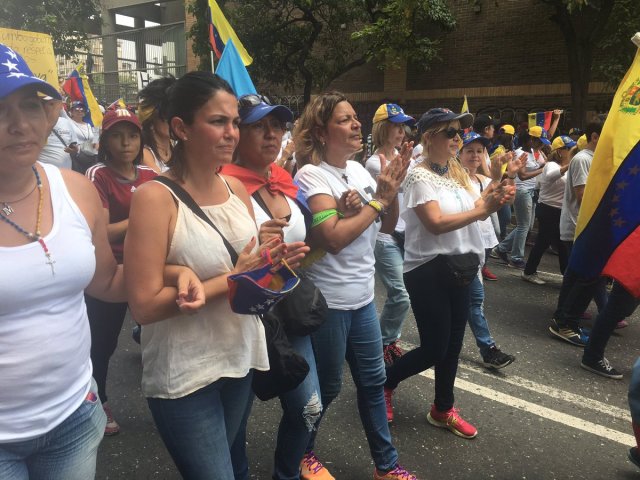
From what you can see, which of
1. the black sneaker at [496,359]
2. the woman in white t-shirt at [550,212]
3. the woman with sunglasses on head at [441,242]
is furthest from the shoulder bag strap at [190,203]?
the woman in white t-shirt at [550,212]

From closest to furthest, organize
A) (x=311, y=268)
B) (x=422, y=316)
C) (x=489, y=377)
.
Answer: (x=311, y=268), (x=422, y=316), (x=489, y=377)

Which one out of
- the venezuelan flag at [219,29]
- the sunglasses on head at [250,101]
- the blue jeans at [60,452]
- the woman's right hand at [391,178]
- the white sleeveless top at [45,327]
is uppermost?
the venezuelan flag at [219,29]

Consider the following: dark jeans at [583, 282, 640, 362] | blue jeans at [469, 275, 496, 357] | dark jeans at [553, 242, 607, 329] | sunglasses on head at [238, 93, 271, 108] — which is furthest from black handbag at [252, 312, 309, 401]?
dark jeans at [553, 242, 607, 329]

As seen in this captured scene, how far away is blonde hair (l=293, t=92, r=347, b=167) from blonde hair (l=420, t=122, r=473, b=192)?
670 mm

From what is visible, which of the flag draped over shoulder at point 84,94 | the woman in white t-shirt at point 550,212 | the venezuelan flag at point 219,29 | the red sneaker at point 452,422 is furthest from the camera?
the woman in white t-shirt at point 550,212

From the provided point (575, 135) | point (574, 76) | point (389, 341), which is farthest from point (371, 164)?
point (574, 76)

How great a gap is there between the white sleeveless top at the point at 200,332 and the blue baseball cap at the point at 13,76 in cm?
51

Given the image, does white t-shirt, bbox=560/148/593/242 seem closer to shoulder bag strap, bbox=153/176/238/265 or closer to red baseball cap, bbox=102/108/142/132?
red baseball cap, bbox=102/108/142/132

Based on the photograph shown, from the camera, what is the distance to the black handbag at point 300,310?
2094mm

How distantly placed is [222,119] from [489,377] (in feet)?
10.0

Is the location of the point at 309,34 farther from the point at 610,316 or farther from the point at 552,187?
the point at 610,316

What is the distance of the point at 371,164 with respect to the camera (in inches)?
183

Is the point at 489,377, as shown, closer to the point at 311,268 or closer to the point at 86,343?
the point at 311,268

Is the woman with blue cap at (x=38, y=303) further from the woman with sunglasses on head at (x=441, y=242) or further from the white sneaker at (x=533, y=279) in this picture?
the white sneaker at (x=533, y=279)
